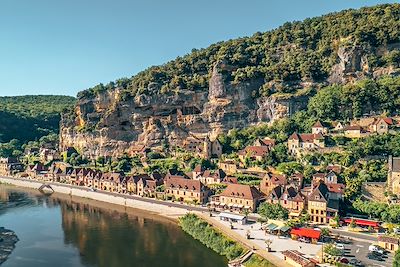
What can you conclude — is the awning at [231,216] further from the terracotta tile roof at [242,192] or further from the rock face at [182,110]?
Result: the rock face at [182,110]

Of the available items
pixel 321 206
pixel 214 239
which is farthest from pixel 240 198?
pixel 214 239

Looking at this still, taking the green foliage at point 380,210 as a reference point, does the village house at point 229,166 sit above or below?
above

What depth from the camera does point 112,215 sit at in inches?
2053

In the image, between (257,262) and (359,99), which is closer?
(257,262)

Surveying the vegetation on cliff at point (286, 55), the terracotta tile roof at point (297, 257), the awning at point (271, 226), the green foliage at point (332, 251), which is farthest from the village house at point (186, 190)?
the vegetation on cliff at point (286, 55)

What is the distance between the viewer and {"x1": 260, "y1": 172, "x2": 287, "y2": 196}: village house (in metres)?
49.1

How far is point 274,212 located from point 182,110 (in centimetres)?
3871

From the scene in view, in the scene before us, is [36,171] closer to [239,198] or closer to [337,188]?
[239,198]

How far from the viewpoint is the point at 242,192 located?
47906 mm

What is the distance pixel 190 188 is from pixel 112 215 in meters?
10.6

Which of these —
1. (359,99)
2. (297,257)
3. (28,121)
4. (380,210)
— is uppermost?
(28,121)

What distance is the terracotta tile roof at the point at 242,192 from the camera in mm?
47344

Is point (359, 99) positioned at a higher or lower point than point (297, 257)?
higher

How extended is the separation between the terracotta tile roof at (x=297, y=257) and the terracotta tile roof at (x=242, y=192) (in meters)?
14.2
